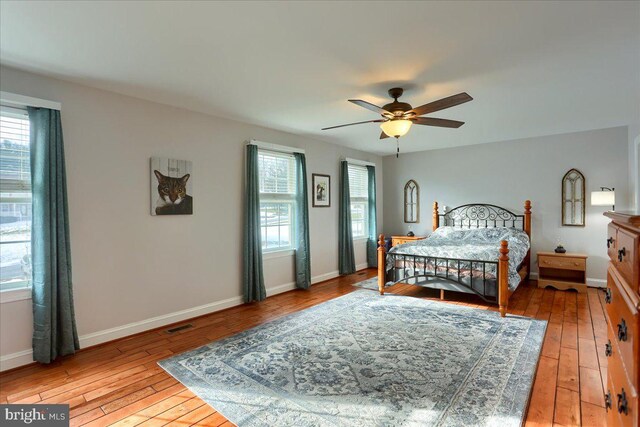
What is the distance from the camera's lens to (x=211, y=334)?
348 cm

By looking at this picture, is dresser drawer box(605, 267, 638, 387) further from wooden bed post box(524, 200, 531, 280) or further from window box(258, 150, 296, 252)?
wooden bed post box(524, 200, 531, 280)

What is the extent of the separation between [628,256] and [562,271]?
5.29 metres

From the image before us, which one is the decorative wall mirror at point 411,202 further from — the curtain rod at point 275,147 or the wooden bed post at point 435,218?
the curtain rod at point 275,147

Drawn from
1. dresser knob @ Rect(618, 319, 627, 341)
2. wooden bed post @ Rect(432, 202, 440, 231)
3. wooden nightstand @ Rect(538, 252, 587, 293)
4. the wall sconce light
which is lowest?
wooden nightstand @ Rect(538, 252, 587, 293)

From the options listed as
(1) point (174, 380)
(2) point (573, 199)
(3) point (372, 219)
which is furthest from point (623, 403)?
(3) point (372, 219)

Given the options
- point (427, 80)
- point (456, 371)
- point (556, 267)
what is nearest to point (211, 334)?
point (456, 371)

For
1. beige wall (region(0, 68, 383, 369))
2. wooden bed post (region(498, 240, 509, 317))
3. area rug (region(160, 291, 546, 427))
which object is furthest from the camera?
wooden bed post (region(498, 240, 509, 317))

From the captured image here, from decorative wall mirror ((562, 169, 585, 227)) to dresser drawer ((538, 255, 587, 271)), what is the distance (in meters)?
0.69

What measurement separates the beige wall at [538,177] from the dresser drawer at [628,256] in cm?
495

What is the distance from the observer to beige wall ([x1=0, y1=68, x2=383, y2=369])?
10.1 ft

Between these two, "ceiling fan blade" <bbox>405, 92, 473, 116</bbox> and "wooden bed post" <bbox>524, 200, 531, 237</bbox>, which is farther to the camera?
"wooden bed post" <bbox>524, 200, 531, 237</bbox>

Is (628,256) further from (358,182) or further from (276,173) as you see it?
(358,182)

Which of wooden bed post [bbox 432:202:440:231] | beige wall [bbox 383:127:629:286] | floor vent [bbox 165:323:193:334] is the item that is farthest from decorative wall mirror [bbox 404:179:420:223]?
floor vent [bbox 165:323:193:334]

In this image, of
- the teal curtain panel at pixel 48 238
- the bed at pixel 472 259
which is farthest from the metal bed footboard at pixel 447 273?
the teal curtain panel at pixel 48 238
